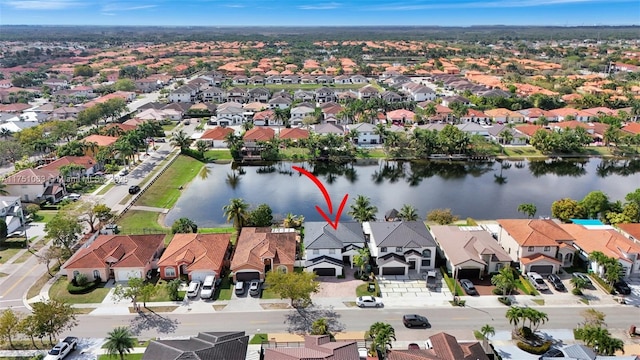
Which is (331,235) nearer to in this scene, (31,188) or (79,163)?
(31,188)

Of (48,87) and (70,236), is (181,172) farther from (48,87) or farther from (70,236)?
(48,87)

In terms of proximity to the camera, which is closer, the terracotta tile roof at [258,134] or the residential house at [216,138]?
the terracotta tile roof at [258,134]

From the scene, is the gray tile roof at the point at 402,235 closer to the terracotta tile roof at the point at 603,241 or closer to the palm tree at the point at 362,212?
the palm tree at the point at 362,212

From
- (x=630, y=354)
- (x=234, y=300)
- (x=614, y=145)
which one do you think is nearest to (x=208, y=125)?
(x=234, y=300)

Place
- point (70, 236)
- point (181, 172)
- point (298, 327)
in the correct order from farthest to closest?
point (181, 172) → point (70, 236) → point (298, 327)

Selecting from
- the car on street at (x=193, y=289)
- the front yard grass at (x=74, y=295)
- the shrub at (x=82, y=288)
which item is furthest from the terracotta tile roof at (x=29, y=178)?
the car on street at (x=193, y=289)
